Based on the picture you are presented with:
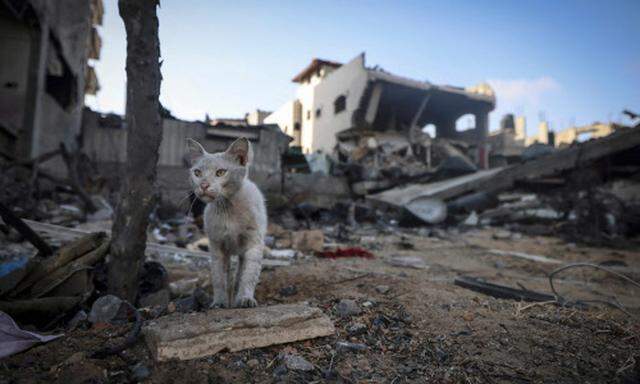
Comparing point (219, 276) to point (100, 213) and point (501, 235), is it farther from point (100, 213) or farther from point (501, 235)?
point (501, 235)

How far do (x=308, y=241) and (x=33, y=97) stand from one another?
25.7 feet

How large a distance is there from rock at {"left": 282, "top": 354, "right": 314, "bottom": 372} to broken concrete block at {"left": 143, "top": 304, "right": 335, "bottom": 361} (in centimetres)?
17

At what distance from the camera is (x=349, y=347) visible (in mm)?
2025

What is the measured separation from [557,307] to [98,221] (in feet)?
24.4

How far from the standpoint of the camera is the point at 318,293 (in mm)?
3268

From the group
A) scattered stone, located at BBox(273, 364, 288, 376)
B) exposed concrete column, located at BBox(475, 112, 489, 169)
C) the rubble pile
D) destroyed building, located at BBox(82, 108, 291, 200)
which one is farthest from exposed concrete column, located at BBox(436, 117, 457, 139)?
scattered stone, located at BBox(273, 364, 288, 376)

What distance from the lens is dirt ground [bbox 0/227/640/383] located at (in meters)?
1.73

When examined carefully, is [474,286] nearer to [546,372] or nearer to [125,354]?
[546,372]

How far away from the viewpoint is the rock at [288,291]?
132 inches

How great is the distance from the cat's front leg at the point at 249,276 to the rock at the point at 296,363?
70cm

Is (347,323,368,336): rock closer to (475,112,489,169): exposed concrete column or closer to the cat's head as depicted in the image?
the cat's head

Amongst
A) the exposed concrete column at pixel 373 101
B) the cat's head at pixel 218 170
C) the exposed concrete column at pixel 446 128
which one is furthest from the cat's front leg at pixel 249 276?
the exposed concrete column at pixel 446 128

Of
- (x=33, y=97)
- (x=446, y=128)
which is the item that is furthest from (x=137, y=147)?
(x=446, y=128)

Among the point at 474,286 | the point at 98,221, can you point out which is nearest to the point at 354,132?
the point at 98,221
